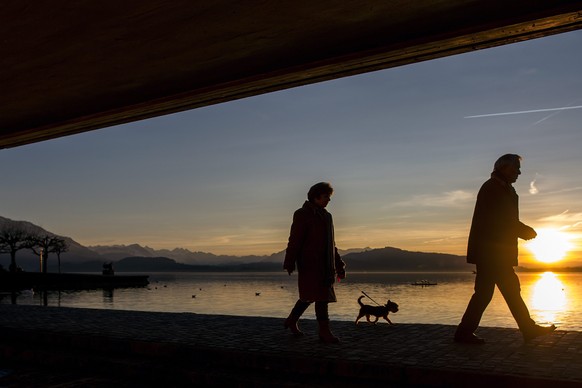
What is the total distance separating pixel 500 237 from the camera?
7.34 metres

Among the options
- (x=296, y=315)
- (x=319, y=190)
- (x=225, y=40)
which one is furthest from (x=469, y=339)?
(x=225, y=40)

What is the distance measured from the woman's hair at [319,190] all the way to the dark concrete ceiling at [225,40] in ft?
4.77

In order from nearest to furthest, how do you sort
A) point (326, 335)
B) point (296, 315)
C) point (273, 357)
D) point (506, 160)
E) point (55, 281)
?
point (273, 357) < point (506, 160) < point (326, 335) < point (296, 315) < point (55, 281)

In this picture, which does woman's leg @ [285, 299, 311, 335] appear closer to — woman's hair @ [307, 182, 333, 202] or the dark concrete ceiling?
woman's hair @ [307, 182, 333, 202]

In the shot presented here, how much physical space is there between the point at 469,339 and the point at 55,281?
9781cm

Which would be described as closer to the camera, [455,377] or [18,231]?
[455,377]

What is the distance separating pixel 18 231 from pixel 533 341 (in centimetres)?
12270

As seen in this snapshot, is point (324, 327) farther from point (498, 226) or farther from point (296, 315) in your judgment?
point (498, 226)

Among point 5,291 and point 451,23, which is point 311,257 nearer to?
point 451,23

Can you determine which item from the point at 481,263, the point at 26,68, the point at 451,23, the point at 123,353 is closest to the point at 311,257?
the point at 481,263

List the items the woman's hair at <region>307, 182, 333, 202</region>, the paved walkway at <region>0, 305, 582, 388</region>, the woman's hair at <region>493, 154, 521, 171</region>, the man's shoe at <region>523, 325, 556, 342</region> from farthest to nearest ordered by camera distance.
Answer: the woman's hair at <region>307, 182, 333, 202</region> → the man's shoe at <region>523, 325, 556, 342</region> → the woman's hair at <region>493, 154, 521, 171</region> → the paved walkway at <region>0, 305, 582, 388</region>

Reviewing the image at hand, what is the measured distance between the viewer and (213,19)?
666cm

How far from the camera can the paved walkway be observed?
594 cm

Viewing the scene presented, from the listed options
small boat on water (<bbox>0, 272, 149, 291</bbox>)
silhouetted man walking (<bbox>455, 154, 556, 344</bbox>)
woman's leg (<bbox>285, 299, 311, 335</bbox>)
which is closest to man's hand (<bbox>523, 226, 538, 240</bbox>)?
silhouetted man walking (<bbox>455, 154, 556, 344</bbox>)
